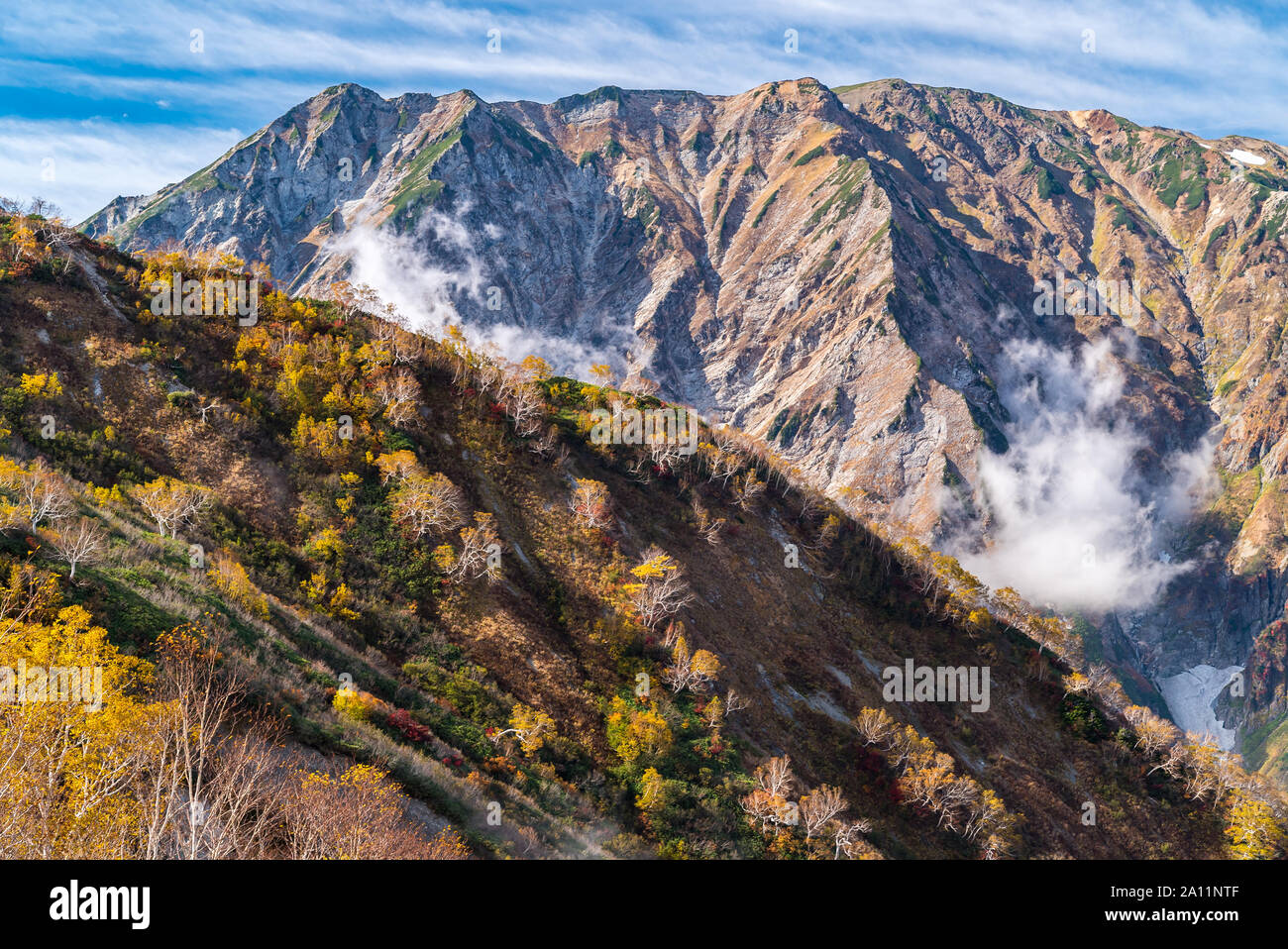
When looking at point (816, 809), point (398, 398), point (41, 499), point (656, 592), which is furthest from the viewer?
point (398, 398)

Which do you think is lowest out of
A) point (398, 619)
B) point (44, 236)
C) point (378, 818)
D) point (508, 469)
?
point (398, 619)

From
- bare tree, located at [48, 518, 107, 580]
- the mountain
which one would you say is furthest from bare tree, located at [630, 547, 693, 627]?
bare tree, located at [48, 518, 107, 580]

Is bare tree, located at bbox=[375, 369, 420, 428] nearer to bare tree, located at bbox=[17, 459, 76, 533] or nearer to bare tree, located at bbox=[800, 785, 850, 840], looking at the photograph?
bare tree, located at bbox=[17, 459, 76, 533]

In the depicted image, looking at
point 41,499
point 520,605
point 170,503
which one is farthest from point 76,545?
point 520,605

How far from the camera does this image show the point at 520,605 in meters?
46.5

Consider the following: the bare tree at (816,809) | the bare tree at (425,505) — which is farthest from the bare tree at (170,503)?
the bare tree at (816,809)

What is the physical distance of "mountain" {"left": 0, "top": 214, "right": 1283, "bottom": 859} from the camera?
29703mm

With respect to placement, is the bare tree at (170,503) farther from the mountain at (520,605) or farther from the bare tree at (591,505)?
the bare tree at (591,505)

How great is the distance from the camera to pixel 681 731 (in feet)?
143

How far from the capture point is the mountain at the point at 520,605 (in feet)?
97.5

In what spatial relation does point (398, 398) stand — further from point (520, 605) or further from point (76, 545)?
point (76, 545)
